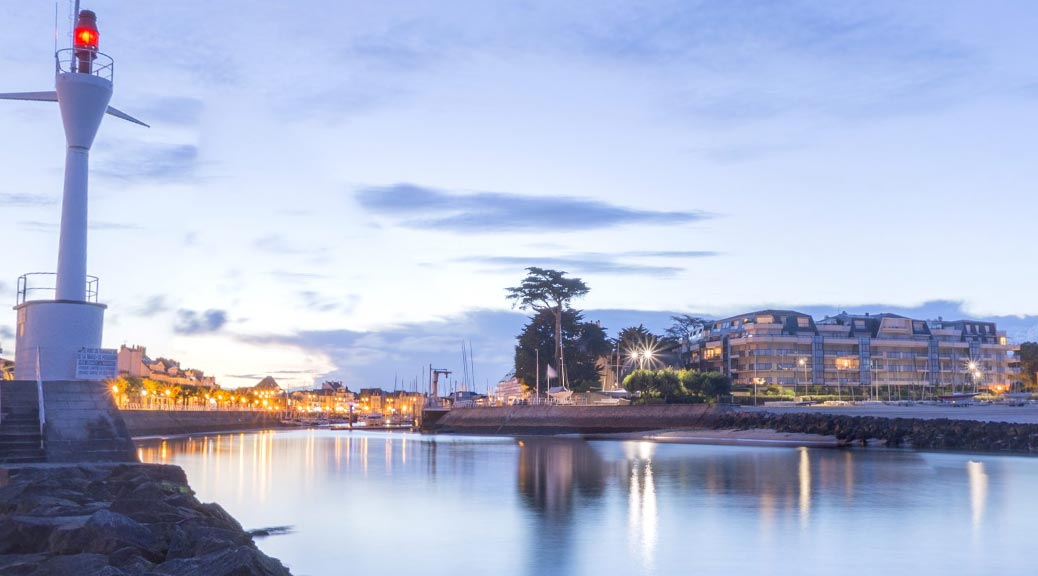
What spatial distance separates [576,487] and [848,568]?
14.0 m

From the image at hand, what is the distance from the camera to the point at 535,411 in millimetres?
81125

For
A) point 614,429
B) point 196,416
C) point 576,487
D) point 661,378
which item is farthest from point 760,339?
point 576,487

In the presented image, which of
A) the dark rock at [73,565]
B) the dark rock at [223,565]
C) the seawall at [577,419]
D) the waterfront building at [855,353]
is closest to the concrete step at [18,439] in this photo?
the dark rock at [73,565]

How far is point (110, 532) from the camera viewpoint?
11.9 metres

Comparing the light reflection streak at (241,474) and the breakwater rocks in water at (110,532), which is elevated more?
the breakwater rocks in water at (110,532)

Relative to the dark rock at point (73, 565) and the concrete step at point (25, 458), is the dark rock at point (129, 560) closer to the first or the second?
the dark rock at point (73, 565)

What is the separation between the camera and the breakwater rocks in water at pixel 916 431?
4822 cm

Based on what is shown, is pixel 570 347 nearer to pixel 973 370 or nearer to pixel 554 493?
pixel 973 370

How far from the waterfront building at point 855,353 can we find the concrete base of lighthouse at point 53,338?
97.5m

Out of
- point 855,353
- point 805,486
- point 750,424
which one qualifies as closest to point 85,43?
point 805,486

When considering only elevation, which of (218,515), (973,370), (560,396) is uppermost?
(973,370)

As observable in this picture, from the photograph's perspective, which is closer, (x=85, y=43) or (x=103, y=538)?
(x=103, y=538)

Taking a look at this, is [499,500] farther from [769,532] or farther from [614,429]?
[614,429]

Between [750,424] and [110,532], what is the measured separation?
55921mm
